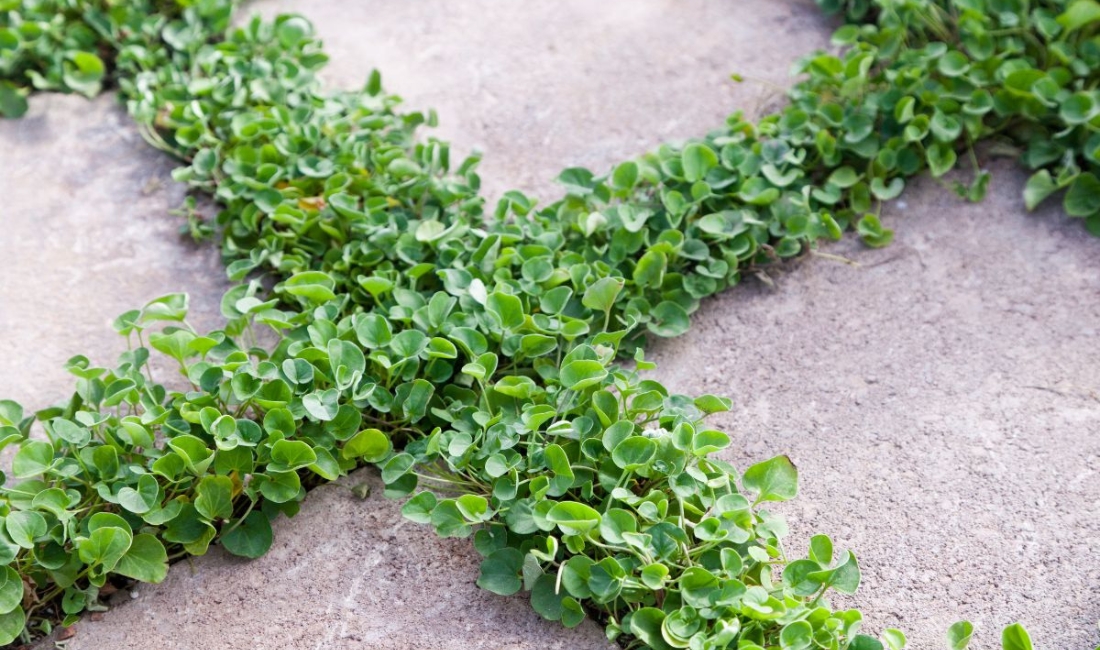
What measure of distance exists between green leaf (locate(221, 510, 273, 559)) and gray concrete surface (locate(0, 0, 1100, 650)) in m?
0.03

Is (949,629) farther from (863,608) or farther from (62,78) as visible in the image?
(62,78)

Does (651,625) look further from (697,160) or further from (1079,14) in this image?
(1079,14)

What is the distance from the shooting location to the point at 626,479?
1903 millimetres

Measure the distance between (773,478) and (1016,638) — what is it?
0.47 metres

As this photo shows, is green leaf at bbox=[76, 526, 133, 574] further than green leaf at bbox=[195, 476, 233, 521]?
No

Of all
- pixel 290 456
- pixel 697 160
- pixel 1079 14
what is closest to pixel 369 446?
pixel 290 456

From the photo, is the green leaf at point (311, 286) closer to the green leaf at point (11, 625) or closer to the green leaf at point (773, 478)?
the green leaf at point (11, 625)

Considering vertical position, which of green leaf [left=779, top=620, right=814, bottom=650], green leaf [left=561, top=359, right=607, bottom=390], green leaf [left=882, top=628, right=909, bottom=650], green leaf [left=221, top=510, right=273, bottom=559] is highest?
green leaf [left=561, top=359, right=607, bottom=390]

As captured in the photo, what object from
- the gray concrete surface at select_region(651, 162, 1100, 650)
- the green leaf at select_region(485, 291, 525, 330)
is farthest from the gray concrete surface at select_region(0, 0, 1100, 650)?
the green leaf at select_region(485, 291, 525, 330)

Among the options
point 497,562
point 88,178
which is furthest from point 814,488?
point 88,178

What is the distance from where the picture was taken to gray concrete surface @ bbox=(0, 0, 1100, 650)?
1.91 meters

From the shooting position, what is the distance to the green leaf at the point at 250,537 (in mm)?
1979

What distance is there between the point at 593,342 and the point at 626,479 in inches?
13.8

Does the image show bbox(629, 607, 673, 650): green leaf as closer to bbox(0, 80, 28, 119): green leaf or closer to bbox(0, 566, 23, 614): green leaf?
bbox(0, 566, 23, 614): green leaf
